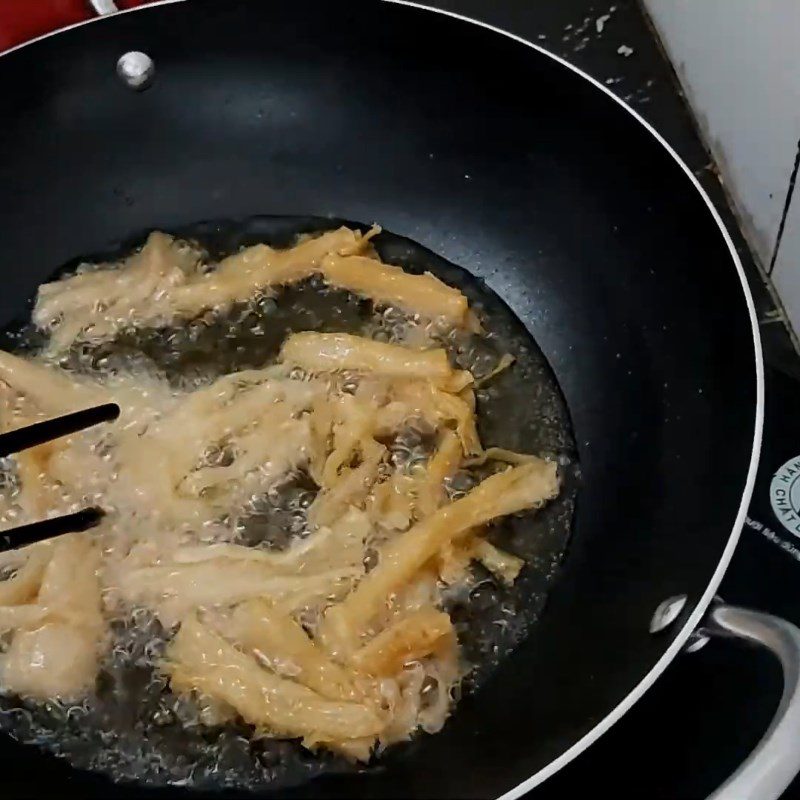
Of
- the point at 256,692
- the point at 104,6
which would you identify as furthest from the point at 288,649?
the point at 104,6

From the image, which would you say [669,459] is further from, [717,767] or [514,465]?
[717,767]

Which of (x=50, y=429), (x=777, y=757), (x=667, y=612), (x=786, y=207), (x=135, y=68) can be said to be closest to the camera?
(x=777, y=757)

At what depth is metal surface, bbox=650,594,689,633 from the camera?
828 mm

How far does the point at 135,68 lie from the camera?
1214 millimetres

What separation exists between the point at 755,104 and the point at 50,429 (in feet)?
2.70

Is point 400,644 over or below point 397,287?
below

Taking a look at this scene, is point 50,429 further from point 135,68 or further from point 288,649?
point 135,68

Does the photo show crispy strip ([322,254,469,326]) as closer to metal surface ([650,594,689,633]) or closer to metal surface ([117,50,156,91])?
metal surface ([117,50,156,91])

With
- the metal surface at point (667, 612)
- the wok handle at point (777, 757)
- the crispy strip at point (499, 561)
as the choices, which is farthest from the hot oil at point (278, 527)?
the wok handle at point (777, 757)

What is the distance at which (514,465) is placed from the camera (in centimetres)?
106

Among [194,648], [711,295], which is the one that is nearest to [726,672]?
[711,295]

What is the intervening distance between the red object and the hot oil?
1.07 ft

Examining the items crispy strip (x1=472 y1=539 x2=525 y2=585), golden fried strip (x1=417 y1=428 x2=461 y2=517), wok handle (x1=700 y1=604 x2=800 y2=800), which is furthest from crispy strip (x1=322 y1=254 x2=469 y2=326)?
wok handle (x1=700 y1=604 x2=800 y2=800)

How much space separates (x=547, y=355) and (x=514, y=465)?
16cm
